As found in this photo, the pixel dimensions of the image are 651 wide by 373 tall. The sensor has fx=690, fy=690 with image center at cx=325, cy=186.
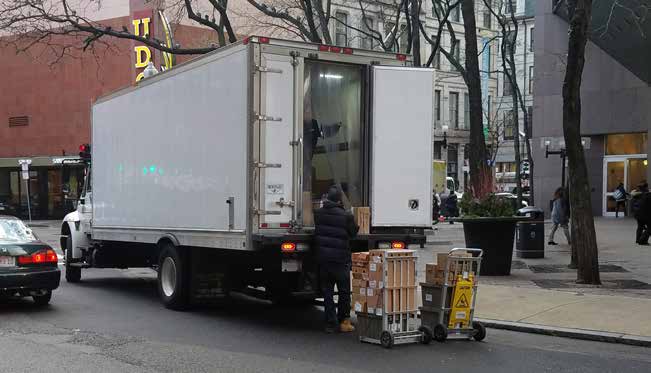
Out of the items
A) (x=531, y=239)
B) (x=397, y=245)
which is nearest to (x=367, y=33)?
(x=531, y=239)

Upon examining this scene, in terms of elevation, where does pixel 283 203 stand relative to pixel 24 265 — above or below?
above

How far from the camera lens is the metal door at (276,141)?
334 inches

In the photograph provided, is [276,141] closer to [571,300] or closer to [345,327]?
[345,327]

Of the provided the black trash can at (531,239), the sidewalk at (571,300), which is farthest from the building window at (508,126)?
the black trash can at (531,239)

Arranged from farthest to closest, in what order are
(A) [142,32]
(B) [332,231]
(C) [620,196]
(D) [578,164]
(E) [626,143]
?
(A) [142,32] < (E) [626,143] < (C) [620,196] < (D) [578,164] < (B) [332,231]

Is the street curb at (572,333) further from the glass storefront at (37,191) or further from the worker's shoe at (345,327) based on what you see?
the glass storefront at (37,191)

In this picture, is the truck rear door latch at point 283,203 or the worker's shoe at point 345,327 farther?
the worker's shoe at point 345,327

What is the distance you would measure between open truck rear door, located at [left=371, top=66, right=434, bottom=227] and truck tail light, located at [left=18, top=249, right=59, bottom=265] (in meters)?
4.78

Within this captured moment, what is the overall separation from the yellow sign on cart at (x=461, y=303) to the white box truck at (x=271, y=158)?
4.43 ft

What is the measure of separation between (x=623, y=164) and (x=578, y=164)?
20.1 metres

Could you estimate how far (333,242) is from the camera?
8.46 meters

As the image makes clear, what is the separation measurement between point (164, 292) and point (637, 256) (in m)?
11.3

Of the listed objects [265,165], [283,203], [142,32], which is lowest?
[283,203]

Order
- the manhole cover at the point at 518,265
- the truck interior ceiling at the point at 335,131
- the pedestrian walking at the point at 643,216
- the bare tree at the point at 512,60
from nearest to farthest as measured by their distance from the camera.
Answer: the truck interior ceiling at the point at 335,131 < the manhole cover at the point at 518,265 < the pedestrian walking at the point at 643,216 < the bare tree at the point at 512,60
